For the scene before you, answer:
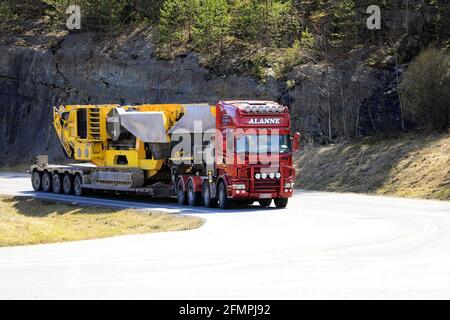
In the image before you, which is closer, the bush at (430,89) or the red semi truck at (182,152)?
the red semi truck at (182,152)

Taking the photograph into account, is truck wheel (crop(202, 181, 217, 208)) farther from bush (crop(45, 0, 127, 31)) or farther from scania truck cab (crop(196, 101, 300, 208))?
bush (crop(45, 0, 127, 31))

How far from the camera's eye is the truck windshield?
101ft

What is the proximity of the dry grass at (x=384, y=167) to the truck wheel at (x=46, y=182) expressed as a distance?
1065 cm

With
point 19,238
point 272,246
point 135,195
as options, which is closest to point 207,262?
point 272,246

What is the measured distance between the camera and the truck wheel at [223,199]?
30.4 metres

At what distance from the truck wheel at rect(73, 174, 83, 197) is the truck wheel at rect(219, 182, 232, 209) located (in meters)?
9.70

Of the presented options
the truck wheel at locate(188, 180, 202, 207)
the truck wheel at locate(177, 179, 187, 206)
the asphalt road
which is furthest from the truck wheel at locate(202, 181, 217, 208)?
the asphalt road

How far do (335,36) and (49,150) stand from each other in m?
19.9

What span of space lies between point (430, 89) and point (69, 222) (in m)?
17.3

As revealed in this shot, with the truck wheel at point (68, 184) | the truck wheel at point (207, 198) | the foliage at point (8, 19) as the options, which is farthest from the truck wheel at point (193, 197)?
the foliage at point (8, 19)

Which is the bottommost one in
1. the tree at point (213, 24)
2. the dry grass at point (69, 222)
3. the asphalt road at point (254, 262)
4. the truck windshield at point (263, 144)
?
the dry grass at point (69, 222)

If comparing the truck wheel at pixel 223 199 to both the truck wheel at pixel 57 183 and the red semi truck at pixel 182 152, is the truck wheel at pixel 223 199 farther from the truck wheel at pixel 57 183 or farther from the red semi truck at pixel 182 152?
the truck wheel at pixel 57 183

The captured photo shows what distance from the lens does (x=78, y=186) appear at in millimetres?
39000

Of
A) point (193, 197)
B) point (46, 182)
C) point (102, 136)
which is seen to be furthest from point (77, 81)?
point (193, 197)
